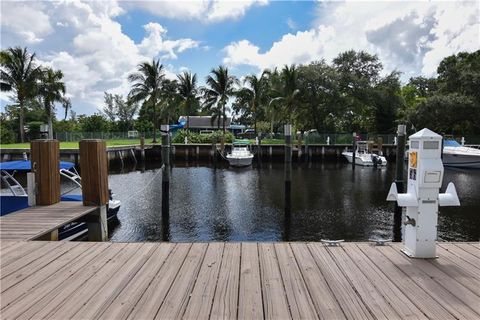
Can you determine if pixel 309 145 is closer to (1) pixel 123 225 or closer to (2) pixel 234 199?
(2) pixel 234 199

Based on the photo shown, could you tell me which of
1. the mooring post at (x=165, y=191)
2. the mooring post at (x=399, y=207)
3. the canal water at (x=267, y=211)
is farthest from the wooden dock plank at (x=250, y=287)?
the mooring post at (x=399, y=207)

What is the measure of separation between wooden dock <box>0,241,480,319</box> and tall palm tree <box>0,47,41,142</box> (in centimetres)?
4094

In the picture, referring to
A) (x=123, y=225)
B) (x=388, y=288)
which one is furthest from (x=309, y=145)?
(x=388, y=288)

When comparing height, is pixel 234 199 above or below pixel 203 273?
below

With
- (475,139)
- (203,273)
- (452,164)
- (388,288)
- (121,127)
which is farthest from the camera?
(121,127)

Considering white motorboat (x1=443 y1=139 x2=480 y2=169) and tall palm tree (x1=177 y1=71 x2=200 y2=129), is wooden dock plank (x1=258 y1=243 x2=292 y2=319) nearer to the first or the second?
white motorboat (x1=443 y1=139 x2=480 y2=169)

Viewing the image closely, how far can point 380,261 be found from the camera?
157 inches

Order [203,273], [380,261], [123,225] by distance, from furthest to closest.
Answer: [123,225]
[380,261]
[203,273]

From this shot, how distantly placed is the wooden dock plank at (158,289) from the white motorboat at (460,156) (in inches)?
1162

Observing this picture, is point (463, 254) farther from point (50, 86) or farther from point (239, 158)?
point (50, 86)

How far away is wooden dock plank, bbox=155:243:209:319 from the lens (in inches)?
Answer: 111

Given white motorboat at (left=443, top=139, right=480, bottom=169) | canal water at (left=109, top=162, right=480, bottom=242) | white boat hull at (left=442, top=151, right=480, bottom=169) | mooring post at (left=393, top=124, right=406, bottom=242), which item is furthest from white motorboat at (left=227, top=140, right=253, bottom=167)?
mooring post at (left=393, top=124, right=406, bottom=242)

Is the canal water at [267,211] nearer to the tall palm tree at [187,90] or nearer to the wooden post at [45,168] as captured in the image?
the wooden post at [45,168]

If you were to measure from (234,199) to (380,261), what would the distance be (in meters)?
11.4
